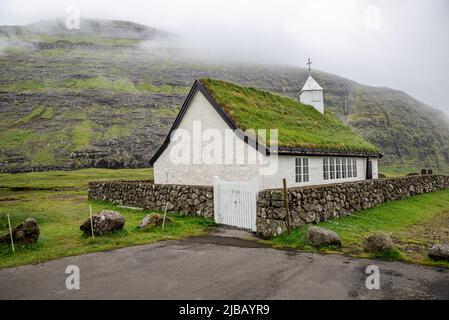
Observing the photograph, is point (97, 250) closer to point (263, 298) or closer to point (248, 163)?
point (263, 298)

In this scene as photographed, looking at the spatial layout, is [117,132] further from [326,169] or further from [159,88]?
[326,169]

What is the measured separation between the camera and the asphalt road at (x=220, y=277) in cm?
687

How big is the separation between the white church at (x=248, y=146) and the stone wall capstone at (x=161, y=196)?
231 cm

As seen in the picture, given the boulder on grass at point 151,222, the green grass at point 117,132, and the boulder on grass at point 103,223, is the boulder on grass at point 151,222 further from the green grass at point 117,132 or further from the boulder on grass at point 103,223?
the green grass at point 117,132

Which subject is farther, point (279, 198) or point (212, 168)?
point (212, 168)

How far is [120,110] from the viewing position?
415ft

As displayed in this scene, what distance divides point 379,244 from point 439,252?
4.73ft

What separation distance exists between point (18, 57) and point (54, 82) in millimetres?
41303

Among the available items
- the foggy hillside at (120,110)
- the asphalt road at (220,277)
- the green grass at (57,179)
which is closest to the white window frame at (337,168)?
the asphalt road at (220,277)

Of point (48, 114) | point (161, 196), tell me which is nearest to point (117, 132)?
point (48, 114)

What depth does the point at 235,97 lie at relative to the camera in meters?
21.2

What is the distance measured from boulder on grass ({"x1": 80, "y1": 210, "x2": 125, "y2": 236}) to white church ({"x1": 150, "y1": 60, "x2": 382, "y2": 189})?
703 centimetres

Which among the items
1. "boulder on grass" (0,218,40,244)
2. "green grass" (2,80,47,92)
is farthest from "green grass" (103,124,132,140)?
"boulder on grass" (0,218,40,244)
